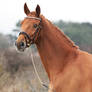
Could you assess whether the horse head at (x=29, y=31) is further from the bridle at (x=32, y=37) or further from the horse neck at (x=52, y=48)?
the horse neck at (x=52, y=48)

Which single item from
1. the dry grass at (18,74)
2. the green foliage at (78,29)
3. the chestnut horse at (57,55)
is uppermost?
the chestnut horse at (57,55)

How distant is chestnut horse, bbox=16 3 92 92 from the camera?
5.97m

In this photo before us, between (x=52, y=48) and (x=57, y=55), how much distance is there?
18cm

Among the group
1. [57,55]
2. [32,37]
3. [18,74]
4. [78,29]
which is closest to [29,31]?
[32,37]

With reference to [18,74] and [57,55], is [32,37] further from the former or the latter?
[18,74]

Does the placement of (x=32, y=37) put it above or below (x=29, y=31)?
below

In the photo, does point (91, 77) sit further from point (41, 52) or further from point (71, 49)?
point (41, 52)

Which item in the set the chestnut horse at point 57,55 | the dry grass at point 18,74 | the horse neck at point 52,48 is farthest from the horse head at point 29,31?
the dry grass at point 18,74

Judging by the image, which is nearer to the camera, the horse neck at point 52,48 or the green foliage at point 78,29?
the horse neck at point 52,48

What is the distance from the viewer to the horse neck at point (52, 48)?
6320mm

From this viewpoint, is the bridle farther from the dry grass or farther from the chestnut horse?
the dry grass

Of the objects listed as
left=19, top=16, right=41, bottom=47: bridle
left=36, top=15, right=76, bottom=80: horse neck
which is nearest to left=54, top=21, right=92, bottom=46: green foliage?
left=36, top=15, right=76, bottom=80: horse neck

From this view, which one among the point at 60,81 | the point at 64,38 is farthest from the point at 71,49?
the point at 60,81

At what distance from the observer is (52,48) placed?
6.36 m
